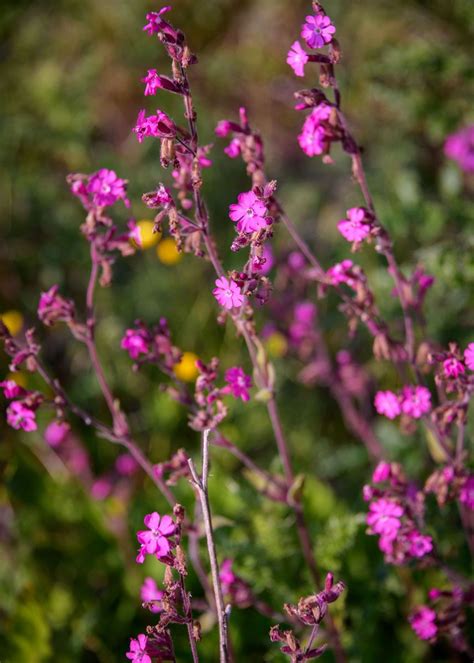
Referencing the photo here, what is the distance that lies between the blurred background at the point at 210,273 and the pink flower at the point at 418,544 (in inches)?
9.2

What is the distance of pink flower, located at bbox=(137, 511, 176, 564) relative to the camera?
48.5 inches

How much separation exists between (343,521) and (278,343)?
1.18 meters

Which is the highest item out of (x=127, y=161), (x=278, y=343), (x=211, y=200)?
(x=127, y=161)

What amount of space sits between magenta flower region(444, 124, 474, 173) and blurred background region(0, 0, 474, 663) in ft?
0.18

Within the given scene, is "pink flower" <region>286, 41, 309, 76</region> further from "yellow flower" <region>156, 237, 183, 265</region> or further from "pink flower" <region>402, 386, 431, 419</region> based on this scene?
"yellow flower" <region>156, 237, 183, 265</region>

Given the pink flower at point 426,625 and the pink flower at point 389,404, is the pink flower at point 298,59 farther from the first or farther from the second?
the pink flower at point 426,625

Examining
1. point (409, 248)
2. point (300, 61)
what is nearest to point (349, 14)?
point (409, 248)

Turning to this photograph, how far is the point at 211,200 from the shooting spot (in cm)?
370

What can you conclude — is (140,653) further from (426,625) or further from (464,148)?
(464,148)

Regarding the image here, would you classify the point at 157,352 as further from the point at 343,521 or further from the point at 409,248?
the point at 409,248

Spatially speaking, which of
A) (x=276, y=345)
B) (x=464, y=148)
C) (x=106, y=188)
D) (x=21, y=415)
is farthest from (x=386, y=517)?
(x=464, y=148)

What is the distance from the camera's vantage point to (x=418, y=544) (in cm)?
153

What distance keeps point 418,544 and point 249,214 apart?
800 mm

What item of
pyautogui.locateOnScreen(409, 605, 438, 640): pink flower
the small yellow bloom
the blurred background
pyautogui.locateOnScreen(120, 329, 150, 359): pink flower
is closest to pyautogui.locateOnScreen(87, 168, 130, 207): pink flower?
pyautogui.locateOnScreen(120, 329, 150, 359): pink flower
